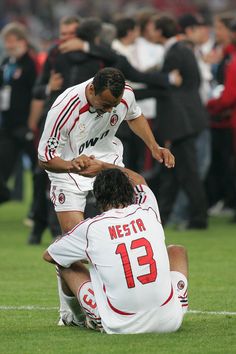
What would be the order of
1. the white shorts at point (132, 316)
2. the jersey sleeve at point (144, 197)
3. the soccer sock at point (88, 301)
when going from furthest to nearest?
1. the jersey sleeve at point (144, 197)
2. the soccer sock at point (88, 301)
3. the white shorts at point (132, 316)

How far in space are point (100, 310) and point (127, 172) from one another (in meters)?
1.03

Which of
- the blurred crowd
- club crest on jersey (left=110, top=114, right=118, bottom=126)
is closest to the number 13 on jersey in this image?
club crest on jersey (left=110, top=114, right=118, bottom=126)

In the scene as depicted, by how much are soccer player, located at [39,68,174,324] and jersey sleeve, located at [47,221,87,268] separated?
0.74m

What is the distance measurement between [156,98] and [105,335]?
743 cm

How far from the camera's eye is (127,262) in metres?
Answer: 7.48

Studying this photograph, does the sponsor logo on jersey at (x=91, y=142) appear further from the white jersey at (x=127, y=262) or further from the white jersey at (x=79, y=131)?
the white jersey at (x=127, y=262)

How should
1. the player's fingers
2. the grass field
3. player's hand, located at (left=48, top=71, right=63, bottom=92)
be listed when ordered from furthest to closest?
player's hand, located at (left=48, top=71, right=63, bottom=92), the player's fingers, the grass field

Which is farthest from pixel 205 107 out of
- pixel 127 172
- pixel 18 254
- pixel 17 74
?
pixel 127 172

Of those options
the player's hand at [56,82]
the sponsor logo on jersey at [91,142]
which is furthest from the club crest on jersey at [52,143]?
the player's hand at [56,82]

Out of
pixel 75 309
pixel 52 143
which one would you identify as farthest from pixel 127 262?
pixel 52 143

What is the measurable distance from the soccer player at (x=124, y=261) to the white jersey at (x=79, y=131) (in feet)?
3.83

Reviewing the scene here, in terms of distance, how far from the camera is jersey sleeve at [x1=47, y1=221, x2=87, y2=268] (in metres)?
7.68

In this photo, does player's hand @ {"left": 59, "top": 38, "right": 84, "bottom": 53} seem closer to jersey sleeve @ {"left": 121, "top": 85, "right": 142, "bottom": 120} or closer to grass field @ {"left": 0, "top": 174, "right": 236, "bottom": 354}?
grass field @ {"left": 0, "top": 174, "right": 236, "bottom": 354}

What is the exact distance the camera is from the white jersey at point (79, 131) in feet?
28.9
